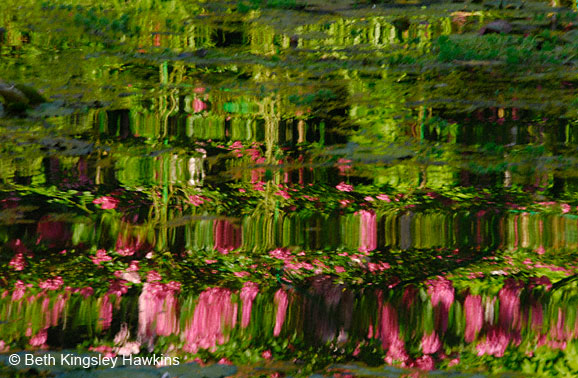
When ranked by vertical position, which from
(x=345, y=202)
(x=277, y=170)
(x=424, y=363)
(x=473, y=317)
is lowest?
(x=424, y=363)

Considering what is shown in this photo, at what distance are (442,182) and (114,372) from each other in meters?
1.22

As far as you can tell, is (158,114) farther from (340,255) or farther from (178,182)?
(340,255)

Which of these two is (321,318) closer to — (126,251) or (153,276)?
(153,276)

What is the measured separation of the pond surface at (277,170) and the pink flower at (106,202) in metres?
0.01

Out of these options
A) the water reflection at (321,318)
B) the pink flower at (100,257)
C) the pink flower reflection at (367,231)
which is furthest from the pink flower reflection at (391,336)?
the pink flower at (100,257)

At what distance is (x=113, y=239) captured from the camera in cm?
198

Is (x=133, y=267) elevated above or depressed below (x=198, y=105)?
below

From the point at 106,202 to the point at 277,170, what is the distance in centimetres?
57

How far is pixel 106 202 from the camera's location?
198 cm

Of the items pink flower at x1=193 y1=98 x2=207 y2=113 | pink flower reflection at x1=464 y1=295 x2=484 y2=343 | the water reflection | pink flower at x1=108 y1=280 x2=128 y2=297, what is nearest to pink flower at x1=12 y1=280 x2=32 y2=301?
the water reflection

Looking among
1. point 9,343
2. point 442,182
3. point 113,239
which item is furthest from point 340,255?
point 9,343

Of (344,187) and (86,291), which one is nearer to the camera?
(86,291)

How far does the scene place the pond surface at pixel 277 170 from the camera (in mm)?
1921

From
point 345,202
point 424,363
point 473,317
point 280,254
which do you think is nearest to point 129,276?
point 280,254
